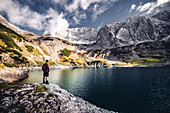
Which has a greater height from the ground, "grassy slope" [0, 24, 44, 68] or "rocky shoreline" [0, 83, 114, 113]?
"grassy slope" [0, 24, 44, 68]

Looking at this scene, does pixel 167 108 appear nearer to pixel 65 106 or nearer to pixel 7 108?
pixel 65 106

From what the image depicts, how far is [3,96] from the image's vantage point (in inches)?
582

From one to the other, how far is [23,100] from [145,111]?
85.0ft

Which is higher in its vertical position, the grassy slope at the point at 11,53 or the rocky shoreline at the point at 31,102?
the grassy slope at the point at 11,53

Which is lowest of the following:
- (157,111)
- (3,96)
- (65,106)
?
(157,111)

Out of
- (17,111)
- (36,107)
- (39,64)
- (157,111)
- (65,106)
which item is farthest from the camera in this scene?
(39,64)

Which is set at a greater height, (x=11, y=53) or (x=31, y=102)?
(x=11, y=53)

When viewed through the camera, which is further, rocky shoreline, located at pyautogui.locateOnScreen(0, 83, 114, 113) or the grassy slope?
the grassy slope

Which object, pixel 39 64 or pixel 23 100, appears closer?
pixel 23 100

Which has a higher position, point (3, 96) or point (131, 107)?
point (3, 96)

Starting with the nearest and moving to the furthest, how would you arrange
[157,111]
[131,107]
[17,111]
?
[17,111] < [157,111] < [131,107]

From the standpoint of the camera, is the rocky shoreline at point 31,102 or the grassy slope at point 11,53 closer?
the rocky shoreline at point 31,102

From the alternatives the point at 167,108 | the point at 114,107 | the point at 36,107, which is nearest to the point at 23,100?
the point at 36,107

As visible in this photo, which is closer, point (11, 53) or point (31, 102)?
point (31, 102)
